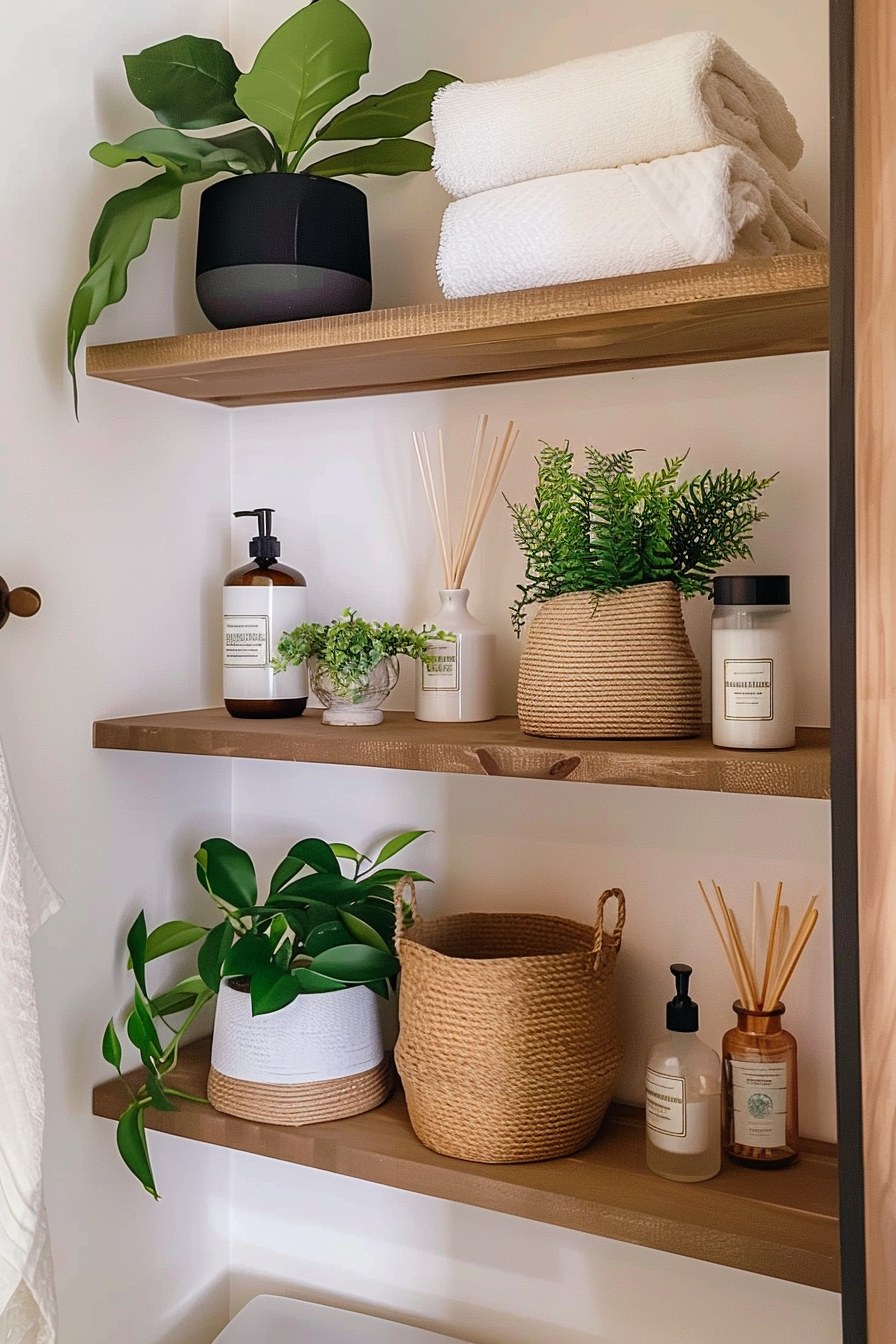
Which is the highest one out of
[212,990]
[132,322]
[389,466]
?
[132,322]

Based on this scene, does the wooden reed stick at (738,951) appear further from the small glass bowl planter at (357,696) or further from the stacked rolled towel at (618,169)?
the stacked rolled towel at (618,169)

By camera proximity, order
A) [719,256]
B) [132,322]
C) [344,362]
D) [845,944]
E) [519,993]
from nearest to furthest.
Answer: [845,944], [719,256], [519,993], [344,362], [132,322]

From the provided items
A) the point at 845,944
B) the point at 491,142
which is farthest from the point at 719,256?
the point at 845,944

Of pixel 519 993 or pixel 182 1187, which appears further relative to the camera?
pixel 182 1187

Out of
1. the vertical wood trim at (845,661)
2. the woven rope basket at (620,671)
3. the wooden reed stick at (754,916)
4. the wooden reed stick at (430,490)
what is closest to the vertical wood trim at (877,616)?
the vertical wood trim at (845,661)

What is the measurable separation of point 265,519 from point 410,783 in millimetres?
296

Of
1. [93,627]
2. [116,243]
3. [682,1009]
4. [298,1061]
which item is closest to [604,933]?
[682,1009]

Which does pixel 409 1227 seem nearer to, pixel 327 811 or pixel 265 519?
pixel 327 811

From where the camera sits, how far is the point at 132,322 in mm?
1085

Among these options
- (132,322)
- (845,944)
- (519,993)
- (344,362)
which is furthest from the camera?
(132,322)

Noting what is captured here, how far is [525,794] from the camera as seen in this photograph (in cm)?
106

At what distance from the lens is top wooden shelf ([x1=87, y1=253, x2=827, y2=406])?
77 centimetres

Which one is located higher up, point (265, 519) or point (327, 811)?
point (265, 519)

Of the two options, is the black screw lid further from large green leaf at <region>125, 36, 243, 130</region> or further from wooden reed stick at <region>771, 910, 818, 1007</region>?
large green leaf at <region>125, 36, 243, 130</region>
